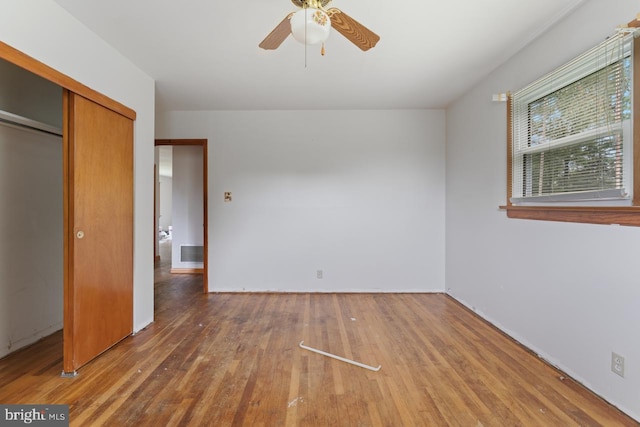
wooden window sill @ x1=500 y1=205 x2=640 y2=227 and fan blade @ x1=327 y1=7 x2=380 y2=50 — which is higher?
fan blade @ x1=327 y1=7 x2=380 y2=50

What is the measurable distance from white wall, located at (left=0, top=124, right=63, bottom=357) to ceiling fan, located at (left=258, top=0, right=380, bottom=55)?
2.19m

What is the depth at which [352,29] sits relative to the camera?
150cm

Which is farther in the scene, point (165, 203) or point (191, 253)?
point (165, 203)

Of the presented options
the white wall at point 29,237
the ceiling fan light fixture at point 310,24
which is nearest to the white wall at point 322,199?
the white wall at point 29,237

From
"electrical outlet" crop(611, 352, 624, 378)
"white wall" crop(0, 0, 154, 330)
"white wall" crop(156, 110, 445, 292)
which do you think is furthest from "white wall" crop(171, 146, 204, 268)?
"electrical outlet" crop(611, 352, 624, 378)

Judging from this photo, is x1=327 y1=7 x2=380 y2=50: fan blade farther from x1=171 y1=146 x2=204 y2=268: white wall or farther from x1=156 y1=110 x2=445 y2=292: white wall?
x1=171 y1=146 x2=204 y2=268: white wall

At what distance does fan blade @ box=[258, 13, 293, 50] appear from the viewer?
4.87ft

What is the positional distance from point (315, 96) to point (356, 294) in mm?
2555

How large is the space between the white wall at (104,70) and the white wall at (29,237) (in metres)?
0.72

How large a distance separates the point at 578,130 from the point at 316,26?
6.09 feet

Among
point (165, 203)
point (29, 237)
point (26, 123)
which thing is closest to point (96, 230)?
point (29, 237)

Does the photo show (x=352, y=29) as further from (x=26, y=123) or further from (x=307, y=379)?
(x=26, y=123)

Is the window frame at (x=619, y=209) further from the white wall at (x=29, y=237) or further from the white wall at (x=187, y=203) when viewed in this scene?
the white wall at (x=187, y=203)

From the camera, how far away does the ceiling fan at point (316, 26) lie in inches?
50.5
